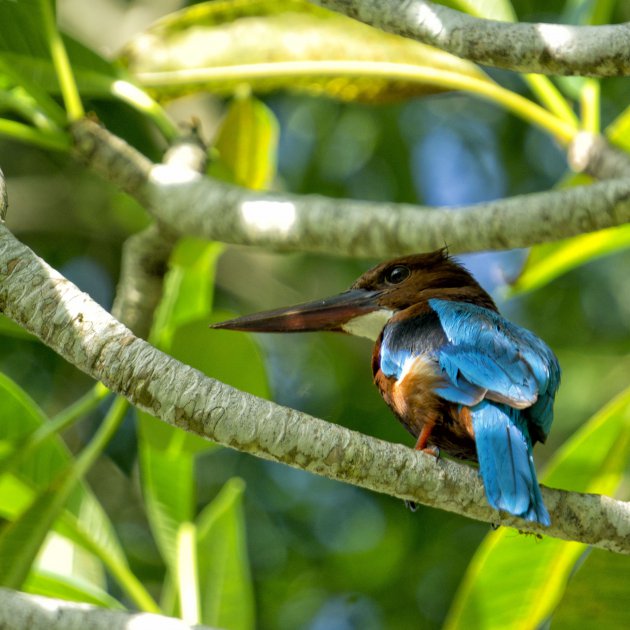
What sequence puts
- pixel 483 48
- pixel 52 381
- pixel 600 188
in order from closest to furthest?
pixel 483 48 → pixel 600 188 → pixel 52 381

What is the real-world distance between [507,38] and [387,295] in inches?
49.5

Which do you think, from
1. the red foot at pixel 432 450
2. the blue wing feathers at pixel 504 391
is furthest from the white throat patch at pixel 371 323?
the red foot at pixel 432 450

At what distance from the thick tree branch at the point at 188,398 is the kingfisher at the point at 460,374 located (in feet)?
0.94

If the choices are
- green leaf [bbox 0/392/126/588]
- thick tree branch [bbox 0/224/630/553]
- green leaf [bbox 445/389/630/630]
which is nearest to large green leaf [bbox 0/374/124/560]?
green leaf [bbox 0/392/126/588]

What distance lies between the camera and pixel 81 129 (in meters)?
3.09

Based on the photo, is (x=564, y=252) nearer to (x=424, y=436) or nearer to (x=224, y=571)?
(x=424, y=436)

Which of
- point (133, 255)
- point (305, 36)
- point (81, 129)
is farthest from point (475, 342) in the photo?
point (305, 36)

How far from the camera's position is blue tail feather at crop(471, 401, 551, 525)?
6.87 ft

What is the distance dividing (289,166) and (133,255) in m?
2.85

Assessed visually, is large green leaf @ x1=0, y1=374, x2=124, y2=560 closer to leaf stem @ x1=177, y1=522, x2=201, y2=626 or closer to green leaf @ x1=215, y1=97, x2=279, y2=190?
leaf stem @ x1=177, y1=522, x2=201, y2=626

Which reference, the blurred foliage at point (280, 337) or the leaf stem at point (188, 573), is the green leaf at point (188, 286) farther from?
the leaf stem at point (188, 573)

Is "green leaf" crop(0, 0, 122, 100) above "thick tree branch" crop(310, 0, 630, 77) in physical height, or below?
above

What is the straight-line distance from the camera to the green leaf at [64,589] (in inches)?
Result: 118

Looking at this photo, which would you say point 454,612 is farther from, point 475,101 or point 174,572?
point 475,101
